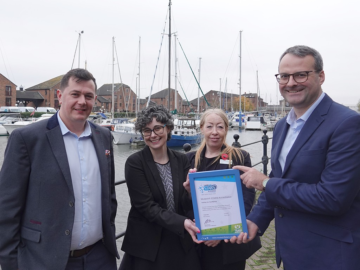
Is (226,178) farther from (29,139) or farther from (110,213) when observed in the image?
(29,139)

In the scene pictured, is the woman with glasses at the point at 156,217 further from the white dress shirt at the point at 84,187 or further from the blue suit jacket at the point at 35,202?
the blue suit jacket at the point at 35,202

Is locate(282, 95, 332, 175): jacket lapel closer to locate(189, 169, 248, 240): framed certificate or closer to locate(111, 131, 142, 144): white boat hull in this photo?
locate(189, 169, 248, 240): framed certificate

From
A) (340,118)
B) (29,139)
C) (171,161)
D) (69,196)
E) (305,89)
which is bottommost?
(69,196)

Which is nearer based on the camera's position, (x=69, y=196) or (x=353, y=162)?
(x=353, y=162)

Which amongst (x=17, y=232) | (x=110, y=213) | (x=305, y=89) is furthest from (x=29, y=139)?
(x=305, y=89)

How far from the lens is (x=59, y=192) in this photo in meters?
2.08

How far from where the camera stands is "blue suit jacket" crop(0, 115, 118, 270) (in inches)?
79.1

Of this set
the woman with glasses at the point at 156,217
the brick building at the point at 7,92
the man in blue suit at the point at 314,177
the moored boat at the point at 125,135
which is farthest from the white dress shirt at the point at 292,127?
the brick building at the point at 7,92

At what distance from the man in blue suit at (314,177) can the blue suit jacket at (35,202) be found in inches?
50.8

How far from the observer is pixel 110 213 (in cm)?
240

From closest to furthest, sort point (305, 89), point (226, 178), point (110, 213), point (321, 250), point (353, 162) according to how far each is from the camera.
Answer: point (353, 162)
point (321, 250)
point (305, 89)
point (226, 178)
point (110, 213)

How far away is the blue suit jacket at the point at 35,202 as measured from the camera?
201cm

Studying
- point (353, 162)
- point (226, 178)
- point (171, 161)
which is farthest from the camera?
point (171, 161)

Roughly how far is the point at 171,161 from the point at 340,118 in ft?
4.58
